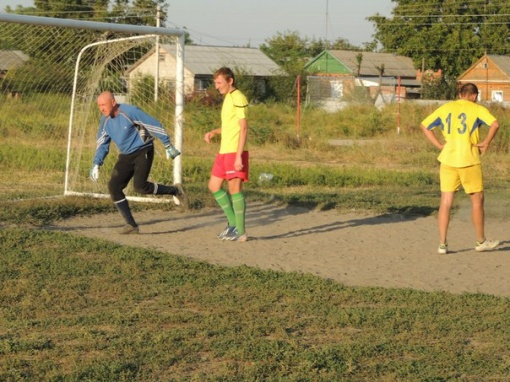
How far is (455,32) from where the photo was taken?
246ft

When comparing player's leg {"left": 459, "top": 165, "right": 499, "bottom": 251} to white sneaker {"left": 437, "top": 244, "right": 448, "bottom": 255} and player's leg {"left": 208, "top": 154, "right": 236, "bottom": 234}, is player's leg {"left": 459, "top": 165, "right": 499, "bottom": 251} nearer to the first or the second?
white sneaker {"left": 437, "top": 244, "right": 448, "bottom": 255}

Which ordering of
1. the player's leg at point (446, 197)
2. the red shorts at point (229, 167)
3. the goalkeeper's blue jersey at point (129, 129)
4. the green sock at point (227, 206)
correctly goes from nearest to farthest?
the player's leg at point (446, 197) → the red shorts at point (229, 167) → the green sock at point (227, 206) → the goalkeeper's blue jersey at point (129, 129)

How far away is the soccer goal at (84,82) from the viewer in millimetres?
14234

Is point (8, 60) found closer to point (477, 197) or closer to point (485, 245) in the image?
point (477, 197)

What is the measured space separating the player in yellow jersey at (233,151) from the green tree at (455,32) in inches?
2615

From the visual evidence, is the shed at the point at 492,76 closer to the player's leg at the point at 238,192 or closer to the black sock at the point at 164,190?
the black sock at the point at 164,190

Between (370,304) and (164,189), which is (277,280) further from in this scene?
(164,189)

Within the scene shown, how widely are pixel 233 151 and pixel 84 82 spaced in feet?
17.2

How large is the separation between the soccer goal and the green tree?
2396 inches

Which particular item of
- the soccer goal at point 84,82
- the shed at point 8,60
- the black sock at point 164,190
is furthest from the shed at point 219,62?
the black sock at point 164,190

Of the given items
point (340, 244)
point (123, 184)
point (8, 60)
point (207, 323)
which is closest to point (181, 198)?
point (123, 184)

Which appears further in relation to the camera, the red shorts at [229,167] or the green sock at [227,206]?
the green sock at [227,206]

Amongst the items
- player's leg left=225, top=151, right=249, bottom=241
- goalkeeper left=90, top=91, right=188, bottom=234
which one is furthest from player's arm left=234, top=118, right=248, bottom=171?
goalkeeper left=90, top=91, right=188, bottom=234

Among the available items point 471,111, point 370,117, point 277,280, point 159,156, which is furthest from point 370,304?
point 370,117
